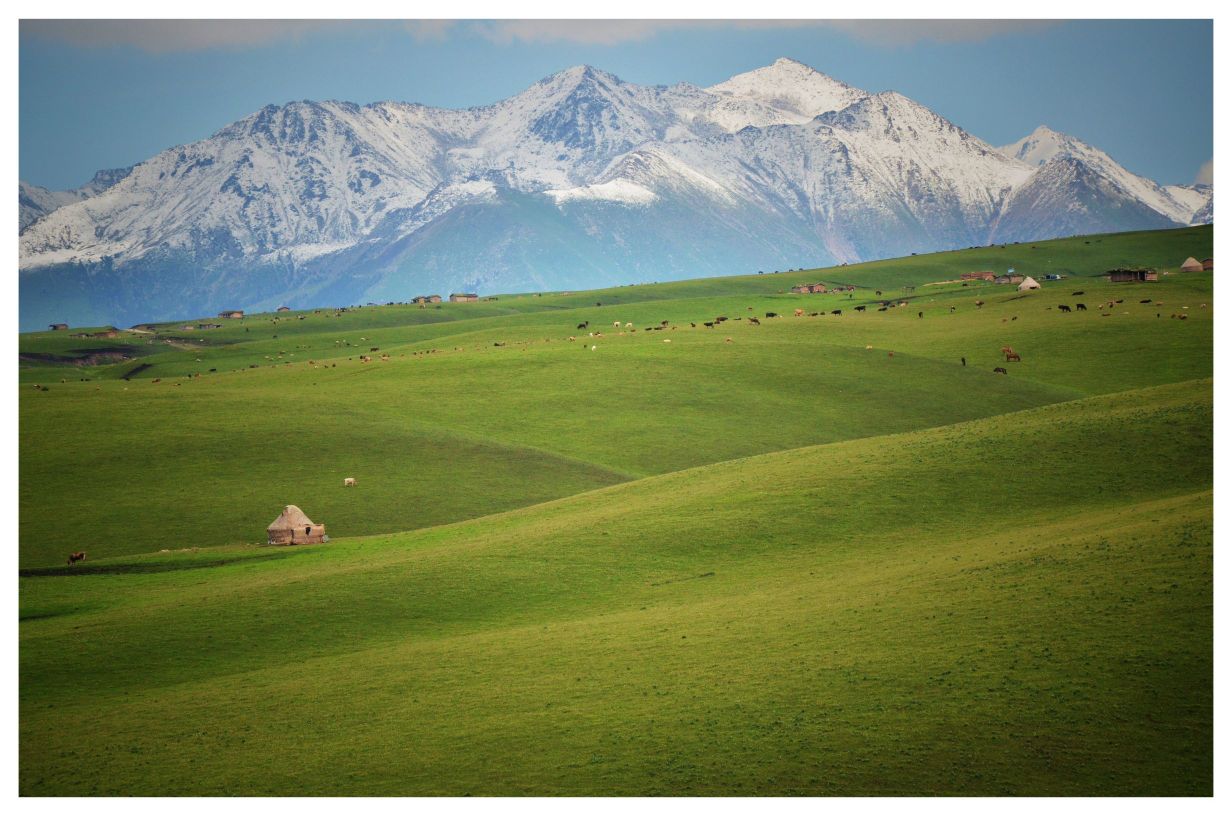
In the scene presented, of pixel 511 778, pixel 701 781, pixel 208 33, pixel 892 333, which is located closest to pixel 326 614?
pixel 511 778

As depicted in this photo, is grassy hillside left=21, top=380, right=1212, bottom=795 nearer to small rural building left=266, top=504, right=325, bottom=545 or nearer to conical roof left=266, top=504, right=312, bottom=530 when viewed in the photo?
small rural building left=266, top=504, right=325, bottom=545

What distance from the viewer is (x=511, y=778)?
101 ft

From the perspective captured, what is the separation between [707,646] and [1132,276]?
148 meters

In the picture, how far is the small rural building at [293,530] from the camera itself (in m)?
64.2

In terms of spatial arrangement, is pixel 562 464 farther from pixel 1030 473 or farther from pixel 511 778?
pixel 511 778

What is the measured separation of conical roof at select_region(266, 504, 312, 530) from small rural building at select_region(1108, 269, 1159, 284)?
5284 inches

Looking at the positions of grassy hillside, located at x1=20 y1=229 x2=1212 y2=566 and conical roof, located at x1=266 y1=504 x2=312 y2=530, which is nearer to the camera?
conical roof, located at x1=266 y1=504 x2=312 y2=530

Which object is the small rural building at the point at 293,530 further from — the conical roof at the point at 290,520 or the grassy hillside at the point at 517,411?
the grassy hillside at the point at 517,411

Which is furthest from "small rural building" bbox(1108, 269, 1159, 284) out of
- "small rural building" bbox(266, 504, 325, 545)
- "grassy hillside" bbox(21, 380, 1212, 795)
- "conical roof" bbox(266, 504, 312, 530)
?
"conical roof" bbox(266, 504, 312, 530)

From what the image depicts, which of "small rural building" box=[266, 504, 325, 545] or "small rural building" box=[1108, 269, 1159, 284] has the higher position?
"small rural building" box=[1108, 269, 1159, 284]

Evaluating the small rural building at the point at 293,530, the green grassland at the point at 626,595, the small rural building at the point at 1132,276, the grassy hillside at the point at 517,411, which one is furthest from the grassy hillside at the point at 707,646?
the small rural building at the point at 1132,276

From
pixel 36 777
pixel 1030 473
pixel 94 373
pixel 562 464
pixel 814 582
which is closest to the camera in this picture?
pixel 36 777

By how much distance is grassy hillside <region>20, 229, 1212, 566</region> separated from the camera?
73750 mm

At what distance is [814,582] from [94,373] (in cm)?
15881
